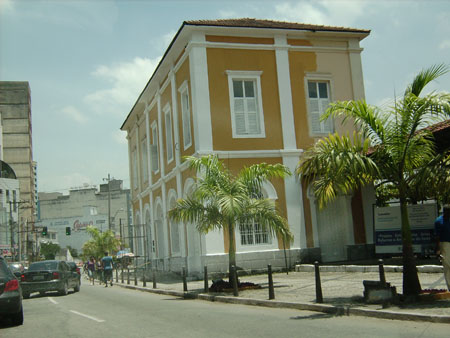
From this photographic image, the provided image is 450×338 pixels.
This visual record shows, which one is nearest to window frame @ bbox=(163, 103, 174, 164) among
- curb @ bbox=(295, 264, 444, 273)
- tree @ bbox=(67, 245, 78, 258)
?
curb @ bbox=(295, 264, 444, 273)

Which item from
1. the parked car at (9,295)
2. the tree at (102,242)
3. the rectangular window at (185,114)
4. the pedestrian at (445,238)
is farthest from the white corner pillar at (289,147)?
the tree at (102,242)

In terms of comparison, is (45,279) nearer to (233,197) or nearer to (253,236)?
(253,236)

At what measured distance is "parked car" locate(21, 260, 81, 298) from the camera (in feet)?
65.2

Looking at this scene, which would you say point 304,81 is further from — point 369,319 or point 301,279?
point 369,319

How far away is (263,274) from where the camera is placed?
2130 centimetres

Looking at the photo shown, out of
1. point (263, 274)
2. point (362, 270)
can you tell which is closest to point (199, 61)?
point (263, 274)

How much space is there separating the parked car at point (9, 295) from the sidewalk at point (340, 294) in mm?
5340

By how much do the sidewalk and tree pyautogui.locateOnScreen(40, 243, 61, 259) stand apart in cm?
8732

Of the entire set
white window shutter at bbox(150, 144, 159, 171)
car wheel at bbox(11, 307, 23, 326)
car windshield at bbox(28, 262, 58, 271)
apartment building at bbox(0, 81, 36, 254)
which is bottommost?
car wheel at bbox(11, 307, 23, 326)

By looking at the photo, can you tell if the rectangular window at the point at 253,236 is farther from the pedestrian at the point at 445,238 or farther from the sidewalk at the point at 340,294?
the pedestrian at the point at 445,238

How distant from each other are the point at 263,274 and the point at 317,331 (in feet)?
42.8

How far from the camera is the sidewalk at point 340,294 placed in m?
9.32

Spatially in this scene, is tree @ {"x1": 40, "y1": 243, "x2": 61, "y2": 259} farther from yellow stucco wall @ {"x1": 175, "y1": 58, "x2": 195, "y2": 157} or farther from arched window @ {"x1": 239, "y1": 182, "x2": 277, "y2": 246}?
arched window @ {"x1": 239, "y1": 182, "x2": 277, "y2": 246}

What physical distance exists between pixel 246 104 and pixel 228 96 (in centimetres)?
86
